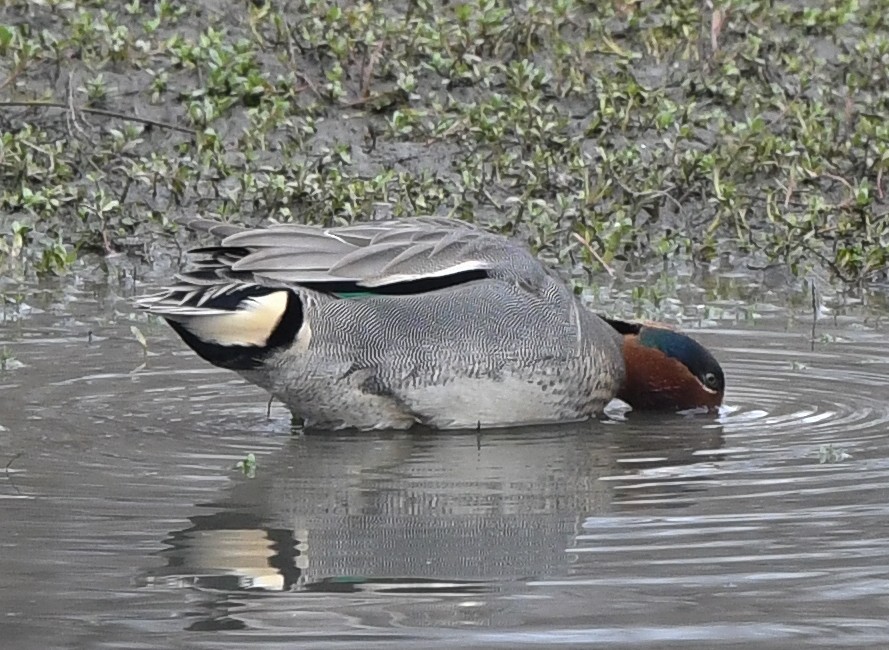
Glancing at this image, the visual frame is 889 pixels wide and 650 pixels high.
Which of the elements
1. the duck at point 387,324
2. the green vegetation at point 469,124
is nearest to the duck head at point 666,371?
the duck at point 387,324

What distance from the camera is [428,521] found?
15.7 ft

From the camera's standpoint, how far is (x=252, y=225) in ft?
29.1

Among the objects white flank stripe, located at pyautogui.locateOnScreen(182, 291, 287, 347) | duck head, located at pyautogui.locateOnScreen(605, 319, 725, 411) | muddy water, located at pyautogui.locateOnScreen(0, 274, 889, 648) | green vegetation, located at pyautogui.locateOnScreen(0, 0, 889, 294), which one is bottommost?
muddy water, located at pyautogui.locateOnScreen(0, 274, 889, 648)

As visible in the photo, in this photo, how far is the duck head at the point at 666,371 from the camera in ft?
21.3

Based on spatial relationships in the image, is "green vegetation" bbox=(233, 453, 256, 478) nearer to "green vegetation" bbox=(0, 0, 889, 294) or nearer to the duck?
the duck

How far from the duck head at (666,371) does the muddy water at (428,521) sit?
4.8 inches

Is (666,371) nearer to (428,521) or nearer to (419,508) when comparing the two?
(419,508)

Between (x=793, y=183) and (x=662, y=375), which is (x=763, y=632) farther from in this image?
(x=793, y=183)

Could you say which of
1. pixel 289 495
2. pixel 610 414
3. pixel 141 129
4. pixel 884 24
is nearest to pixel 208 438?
pixel 289 495

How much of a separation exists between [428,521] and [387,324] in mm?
1301

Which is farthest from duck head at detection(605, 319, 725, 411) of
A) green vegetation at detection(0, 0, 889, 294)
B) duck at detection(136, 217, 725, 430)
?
green vegetation at detection(0, 0, 889, 294)

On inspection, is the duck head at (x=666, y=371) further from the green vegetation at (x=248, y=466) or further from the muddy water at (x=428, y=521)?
the green vegetation at (x=248, y=466)

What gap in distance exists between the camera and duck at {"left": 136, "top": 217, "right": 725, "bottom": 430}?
19.2ft

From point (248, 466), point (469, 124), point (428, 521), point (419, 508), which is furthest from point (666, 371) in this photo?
point (469, 124)
